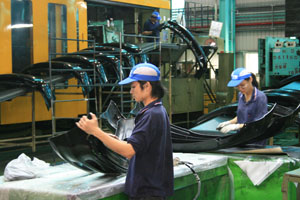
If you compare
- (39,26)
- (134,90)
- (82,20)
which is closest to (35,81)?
(39,26)

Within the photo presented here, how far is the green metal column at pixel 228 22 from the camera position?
843 inches

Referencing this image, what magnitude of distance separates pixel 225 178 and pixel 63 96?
632 cm

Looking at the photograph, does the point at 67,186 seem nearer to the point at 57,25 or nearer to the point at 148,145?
the point at 148,145

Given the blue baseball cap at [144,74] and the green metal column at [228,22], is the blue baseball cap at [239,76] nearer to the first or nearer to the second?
the blue baseball cap at [144,74]

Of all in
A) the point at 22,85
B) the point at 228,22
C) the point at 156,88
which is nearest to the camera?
the point at 156,88

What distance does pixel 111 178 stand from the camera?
11.0 ft

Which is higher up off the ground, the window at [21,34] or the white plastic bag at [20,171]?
the window at [21,34]

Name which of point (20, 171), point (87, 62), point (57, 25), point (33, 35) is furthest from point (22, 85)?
point (20, 171)

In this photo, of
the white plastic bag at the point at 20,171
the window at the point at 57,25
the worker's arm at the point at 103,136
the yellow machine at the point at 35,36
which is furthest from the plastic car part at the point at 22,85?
the worker's arm at the point at 103,136

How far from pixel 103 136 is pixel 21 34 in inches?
276

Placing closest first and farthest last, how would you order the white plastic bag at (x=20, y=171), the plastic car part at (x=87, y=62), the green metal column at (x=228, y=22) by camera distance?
the white plastic bag at (x=20, y=171) → the plastic car part at (x=87, y=62) → the green metal column at (x=228, y=22)

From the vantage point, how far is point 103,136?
9.00ft

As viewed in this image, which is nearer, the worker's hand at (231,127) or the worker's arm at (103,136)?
the worker's arm at (103,136)

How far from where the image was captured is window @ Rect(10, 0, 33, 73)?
902cm
